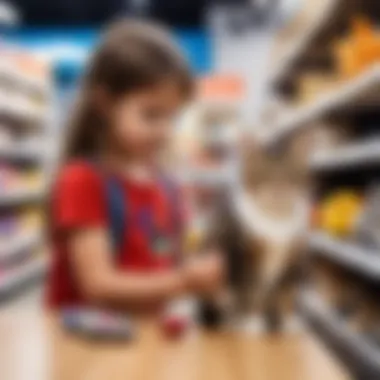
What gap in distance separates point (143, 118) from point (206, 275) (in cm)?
31

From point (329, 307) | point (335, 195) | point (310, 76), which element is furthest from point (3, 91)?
point (329, 307)

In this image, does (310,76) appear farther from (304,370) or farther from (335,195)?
(304,370)

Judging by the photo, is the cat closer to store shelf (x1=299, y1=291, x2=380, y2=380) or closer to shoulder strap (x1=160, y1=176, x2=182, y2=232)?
shoulder strap (x1=160, y1=176, x2=182, y2=232)

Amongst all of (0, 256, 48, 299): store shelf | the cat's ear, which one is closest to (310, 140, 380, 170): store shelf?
the cat's ear

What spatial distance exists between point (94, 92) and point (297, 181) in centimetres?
141

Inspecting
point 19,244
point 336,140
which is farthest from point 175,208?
point 19,244

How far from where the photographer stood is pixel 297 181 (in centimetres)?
286

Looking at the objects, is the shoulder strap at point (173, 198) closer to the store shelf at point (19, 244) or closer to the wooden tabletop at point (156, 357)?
the wooden tabletop at point (156, 357)

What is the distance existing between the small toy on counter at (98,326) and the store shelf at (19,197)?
2.94 meters

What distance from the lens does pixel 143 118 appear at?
1.50 metres

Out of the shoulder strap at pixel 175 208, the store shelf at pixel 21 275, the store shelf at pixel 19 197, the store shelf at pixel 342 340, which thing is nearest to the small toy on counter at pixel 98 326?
the shoulder strap at pixel 175 208

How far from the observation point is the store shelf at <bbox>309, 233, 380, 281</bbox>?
6.49 feet

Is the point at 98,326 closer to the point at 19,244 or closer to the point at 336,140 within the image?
the point at 336,140

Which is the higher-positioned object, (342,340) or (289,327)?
(289,327)
